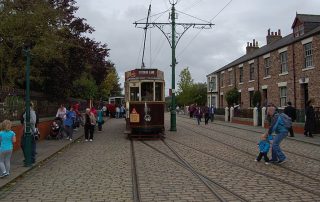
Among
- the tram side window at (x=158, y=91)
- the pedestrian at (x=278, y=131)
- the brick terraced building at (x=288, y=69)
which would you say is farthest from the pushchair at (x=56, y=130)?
the brick terraced building at (x=288, y=69)

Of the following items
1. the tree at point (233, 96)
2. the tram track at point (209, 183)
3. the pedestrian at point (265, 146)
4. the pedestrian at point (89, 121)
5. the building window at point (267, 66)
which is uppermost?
the building window at point (267, 66)

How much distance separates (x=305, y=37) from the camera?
30500 millimetres

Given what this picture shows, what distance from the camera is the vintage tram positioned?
69.7 feet

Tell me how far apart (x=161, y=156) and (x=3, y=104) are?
593 cm

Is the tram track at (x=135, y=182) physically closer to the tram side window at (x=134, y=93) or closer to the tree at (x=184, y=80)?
the tram side window at (x=134, y=93)

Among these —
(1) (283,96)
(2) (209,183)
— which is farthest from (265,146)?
(1) (283,96)

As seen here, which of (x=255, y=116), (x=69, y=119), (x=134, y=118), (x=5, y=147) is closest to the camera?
(x=5, y=147)

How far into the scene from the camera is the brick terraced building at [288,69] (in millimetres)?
29884

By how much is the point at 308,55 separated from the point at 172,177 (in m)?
23.2

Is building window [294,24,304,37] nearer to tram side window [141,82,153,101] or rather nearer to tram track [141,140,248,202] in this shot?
tram side window [141,82,153,101]

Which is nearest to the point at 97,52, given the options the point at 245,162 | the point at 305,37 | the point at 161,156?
the point at 305,37

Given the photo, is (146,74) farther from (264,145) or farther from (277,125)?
(277,125)

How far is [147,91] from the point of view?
71.3ft

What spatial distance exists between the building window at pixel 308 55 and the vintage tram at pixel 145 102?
43.6ft
